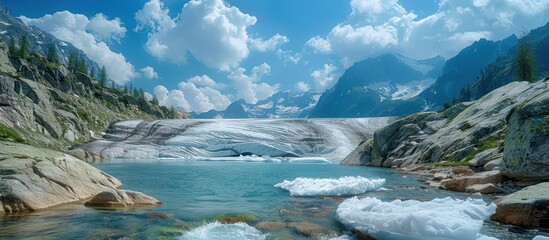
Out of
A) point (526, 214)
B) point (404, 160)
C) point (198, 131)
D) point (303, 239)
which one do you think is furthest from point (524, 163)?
point (198, 131)

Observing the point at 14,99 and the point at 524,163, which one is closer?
the point at 524,163

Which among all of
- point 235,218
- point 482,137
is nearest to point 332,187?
point 235,218

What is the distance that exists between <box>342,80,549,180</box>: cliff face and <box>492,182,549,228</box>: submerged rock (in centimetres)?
625

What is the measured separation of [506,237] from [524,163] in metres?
10.1

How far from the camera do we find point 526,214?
11.1 m

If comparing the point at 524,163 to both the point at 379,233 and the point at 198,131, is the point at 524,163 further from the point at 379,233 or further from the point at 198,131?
the point at 198,131

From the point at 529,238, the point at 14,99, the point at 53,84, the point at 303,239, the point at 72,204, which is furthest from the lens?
the point at 53,84

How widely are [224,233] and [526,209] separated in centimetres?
970

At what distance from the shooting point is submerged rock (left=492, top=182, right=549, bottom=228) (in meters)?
10.8

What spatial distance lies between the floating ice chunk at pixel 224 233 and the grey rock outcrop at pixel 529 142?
14.6 metres

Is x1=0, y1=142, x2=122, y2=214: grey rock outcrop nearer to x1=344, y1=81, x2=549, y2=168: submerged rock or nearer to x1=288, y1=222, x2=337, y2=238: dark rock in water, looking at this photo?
x1=288, y1=222, x2=337, y2=238: dark rock in water

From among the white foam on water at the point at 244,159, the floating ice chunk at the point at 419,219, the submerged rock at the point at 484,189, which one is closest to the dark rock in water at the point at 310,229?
the floating ice chunk at the point at 419,219

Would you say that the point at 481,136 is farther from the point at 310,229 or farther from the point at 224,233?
the point at 224,233

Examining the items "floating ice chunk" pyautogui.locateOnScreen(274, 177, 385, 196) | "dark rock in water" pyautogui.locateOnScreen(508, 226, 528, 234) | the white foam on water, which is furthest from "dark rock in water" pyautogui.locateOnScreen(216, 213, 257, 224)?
the white foam on water
